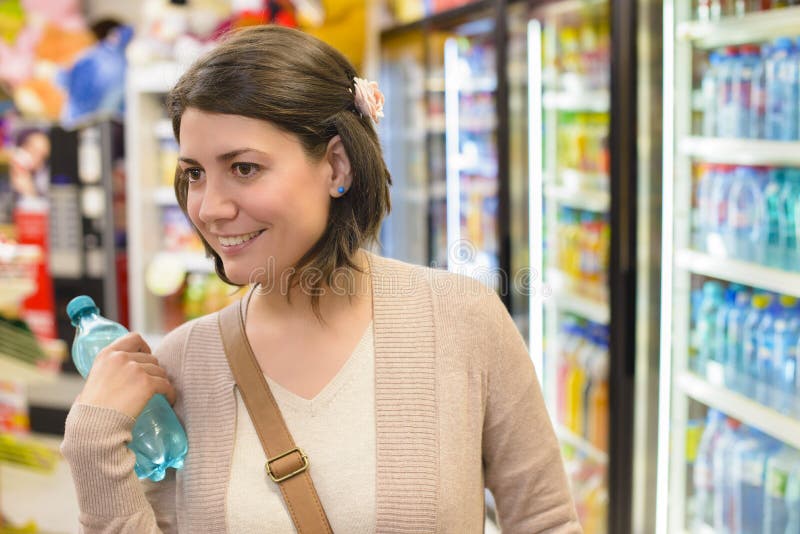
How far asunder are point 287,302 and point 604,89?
2.02 m

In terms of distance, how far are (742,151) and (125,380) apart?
162 cm

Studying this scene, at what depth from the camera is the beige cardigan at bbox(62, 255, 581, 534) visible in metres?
1.24

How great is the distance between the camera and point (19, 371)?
3.52 meters

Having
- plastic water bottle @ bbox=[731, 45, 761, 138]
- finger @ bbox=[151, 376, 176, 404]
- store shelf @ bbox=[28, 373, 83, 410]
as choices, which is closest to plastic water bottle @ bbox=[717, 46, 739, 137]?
plastic water bottle @ bbox=[731, 45, 761, 138]

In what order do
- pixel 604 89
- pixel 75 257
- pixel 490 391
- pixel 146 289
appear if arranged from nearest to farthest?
1. pixel 490 391
2. pixel 604 89
3. pixel 146 289
4. pixel 75 257

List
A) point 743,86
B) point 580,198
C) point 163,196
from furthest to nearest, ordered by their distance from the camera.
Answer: point 163,196
point 580,198
point 743,86

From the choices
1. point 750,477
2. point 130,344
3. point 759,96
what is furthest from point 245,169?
point 750,477

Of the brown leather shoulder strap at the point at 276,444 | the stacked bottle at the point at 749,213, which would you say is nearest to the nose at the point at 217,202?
the brown leather shoulder strap at the point at 276,444

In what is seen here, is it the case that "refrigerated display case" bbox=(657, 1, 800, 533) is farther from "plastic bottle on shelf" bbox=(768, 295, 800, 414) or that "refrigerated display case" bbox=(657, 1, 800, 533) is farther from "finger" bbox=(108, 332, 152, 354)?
"finger" bbox=(108, 332, 152, 354)

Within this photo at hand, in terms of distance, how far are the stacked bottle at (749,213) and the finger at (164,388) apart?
1.51 m

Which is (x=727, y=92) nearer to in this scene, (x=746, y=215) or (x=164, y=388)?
(x=746, y=215)

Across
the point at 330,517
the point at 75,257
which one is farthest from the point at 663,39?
the point at 75,257

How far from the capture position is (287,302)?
140 cm

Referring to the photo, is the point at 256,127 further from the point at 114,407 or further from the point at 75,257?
the point at 75,257
